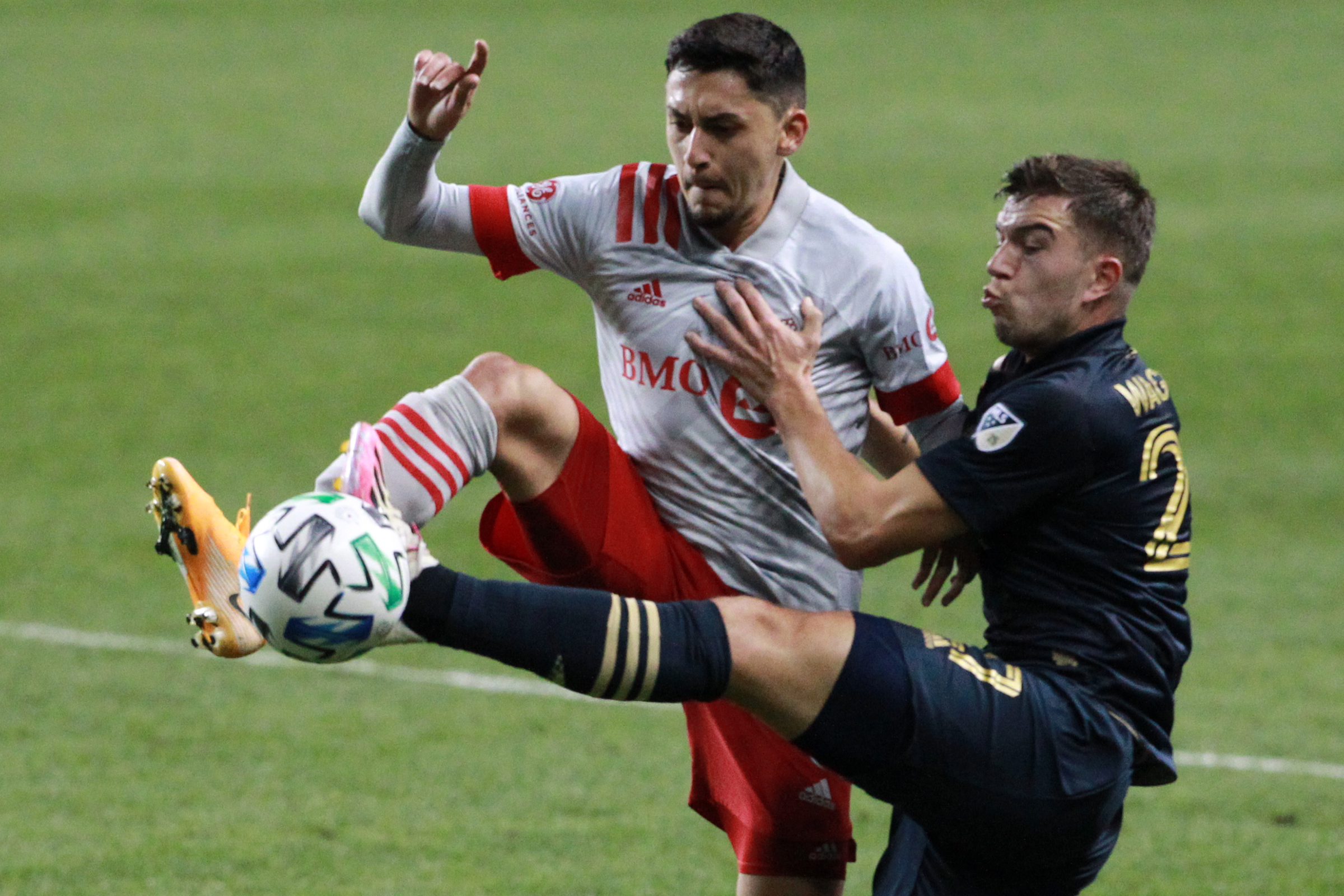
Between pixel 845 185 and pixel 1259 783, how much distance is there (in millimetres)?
11993

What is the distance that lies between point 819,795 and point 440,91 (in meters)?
2.18

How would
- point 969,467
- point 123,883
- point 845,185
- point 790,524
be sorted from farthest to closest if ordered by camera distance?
point 845,185 < point 123,883 < point 790,524 < point 969,467

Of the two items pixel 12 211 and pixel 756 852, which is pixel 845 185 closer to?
pixel 12 211

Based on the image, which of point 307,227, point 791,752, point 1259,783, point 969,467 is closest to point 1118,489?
point 969,467

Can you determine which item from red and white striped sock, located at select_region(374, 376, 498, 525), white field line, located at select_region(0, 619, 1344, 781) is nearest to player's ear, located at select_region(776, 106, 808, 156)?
red and white striped sock, located at select_region(374, 376, 498, 525)

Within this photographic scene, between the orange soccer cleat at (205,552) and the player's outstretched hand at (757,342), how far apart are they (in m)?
1.28

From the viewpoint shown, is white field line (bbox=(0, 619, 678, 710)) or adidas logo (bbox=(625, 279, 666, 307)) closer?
adidas logo (bbox=(625, 279, 666, 307))

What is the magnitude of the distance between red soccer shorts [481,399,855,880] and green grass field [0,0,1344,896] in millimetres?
917

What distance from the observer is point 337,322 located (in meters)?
14.4

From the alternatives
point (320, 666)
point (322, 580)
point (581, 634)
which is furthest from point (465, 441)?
point (320, 666)

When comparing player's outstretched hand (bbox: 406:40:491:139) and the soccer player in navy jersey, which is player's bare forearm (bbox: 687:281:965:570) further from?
player's outstretched hand (bbox: 406:40:491:139)

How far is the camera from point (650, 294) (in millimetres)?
4766

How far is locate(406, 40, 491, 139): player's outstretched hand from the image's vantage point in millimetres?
4492

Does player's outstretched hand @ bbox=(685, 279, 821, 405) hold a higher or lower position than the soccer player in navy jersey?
higher
